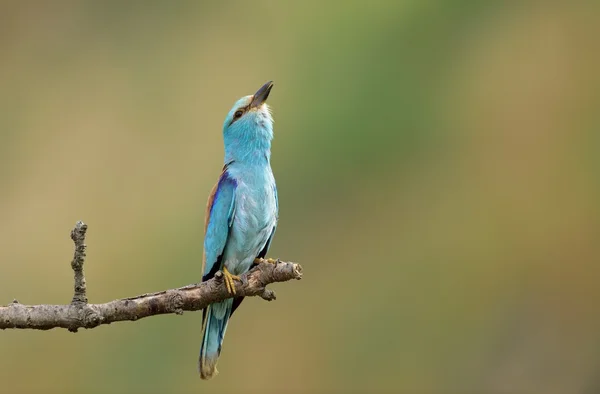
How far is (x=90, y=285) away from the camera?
5.33 metres

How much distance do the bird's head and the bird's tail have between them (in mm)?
731

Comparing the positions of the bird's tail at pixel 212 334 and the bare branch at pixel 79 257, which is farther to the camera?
the bird's tail at pixel 212 334

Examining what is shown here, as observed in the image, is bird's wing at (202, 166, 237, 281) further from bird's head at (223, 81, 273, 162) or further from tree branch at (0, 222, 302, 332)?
tree branch at (0, 222, 302, 332)

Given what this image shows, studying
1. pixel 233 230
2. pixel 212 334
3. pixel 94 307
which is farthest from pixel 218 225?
pixel 94 307

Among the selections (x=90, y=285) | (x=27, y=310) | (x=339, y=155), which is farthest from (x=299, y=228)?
(x=27, y=310)

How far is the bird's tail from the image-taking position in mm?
3363

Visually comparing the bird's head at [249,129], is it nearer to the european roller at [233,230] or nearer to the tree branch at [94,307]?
the european roller at [233,230]

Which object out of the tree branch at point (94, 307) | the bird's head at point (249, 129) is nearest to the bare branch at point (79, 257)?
the tree branch at point (94, 307)

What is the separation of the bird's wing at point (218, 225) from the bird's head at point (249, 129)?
24cm

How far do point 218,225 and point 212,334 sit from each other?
492 millimetres

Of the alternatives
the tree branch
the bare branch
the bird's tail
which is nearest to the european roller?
the bird's tail

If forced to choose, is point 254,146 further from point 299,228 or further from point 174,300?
point 299,228

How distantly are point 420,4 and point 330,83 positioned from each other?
1.05 metres

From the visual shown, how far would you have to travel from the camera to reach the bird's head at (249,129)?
3.69m
